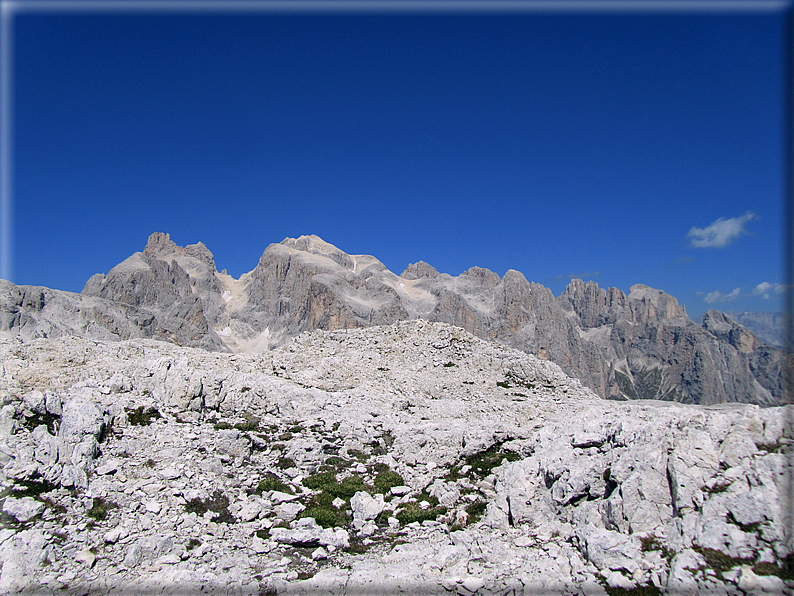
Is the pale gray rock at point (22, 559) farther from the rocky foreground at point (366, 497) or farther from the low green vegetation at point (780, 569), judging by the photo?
the low green vegetation at point (780, 569)

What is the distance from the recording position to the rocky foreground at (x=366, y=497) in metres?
9.28

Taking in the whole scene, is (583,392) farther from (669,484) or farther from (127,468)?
(127,468)

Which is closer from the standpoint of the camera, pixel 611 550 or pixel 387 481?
pixel 611 550

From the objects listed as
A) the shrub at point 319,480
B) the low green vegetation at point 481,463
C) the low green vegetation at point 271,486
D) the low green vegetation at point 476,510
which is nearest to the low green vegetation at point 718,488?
the low green vegetation at point 476,510

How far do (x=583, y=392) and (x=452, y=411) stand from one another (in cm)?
1159

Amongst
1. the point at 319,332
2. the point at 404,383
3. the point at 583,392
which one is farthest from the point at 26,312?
the point at 583,392

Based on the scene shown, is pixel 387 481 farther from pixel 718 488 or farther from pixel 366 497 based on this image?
pixel 718 488

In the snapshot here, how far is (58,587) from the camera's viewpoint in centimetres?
908

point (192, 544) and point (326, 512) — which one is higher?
point (326, 512)

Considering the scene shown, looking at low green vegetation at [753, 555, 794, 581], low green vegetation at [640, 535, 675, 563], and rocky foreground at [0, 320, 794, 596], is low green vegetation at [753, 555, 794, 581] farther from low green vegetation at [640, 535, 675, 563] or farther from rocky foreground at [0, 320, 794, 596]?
low green vegetation at [640, 535, 675, 563]

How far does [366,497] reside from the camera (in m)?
14.3

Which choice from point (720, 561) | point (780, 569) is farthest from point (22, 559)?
point (780, 569)

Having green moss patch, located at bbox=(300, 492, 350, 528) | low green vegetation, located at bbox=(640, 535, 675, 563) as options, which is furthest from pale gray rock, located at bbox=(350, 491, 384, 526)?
low green vegetation, located at bbox=(640, 535, 675, 563)

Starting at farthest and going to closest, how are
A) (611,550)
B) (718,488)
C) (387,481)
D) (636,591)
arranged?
(387,481) < (718,488) < (611,550) < (636,591)
